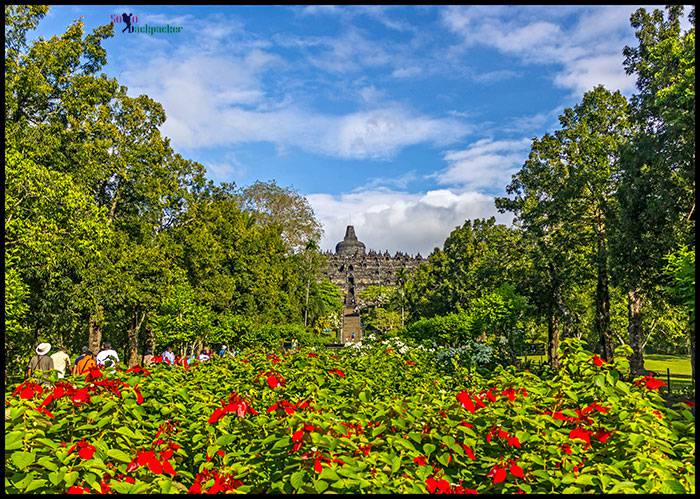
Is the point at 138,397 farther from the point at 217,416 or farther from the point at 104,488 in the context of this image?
the point at 104,488

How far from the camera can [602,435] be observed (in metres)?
3.37

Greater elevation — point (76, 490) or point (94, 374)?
point (94, 374)

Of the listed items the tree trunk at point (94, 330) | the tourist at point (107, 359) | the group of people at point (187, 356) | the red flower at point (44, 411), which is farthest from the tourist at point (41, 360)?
the tree trunk at point (94, 330)

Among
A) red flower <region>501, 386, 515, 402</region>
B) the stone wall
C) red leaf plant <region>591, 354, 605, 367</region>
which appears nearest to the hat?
red flower <region>501, 386, 515, 402</region>

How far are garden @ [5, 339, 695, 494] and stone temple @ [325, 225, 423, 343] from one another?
136m

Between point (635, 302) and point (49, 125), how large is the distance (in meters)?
23.1

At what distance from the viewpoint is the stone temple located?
154625 millimetres

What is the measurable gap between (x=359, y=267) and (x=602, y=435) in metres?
158

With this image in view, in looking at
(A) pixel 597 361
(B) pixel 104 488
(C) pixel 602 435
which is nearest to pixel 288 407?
(B) pixel 104 488

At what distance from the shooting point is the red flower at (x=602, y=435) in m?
3.31

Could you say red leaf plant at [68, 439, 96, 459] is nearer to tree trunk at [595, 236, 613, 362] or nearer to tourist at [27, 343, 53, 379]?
tourist at [27, 343, 53, 379]

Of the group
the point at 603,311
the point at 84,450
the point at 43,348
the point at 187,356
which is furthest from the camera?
the point at 187,356

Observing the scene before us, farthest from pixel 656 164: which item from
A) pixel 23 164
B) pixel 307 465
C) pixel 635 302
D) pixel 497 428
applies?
pixel 23 164

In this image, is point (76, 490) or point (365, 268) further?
point (365, 268)
